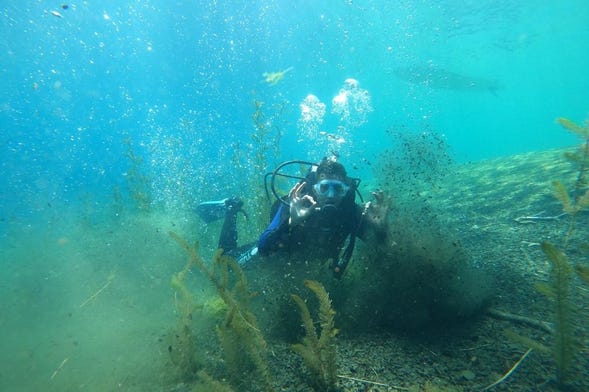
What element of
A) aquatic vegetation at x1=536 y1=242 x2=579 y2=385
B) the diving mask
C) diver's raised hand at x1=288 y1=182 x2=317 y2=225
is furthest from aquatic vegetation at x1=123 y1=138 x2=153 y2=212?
aquatic vegetation at x1=536 y1=242 x2=579 y2=385

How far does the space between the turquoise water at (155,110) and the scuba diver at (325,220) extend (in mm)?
1560

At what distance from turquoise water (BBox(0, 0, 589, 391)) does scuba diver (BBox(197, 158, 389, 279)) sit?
1.56 metres

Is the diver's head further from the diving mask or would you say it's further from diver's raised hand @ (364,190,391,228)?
diver's raised hand @ (364,190,391,228)

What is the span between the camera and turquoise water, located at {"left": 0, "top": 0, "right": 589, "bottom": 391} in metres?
8.29

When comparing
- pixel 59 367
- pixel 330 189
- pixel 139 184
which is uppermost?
pixel 330 189

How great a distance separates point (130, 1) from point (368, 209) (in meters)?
43.1

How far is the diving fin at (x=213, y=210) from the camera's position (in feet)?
26.5

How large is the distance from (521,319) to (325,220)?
2.58 m

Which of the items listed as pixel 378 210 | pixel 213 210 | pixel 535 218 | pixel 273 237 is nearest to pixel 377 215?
pixel 378 210

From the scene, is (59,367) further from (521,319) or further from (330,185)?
(521,319)

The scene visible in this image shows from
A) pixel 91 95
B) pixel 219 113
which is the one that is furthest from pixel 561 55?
pixel 91 95

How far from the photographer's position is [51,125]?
11125 centimetres

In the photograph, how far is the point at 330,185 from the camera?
14.7 feet

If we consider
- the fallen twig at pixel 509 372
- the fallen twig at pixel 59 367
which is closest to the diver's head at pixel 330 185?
the fallen twig at pixel 509 372
